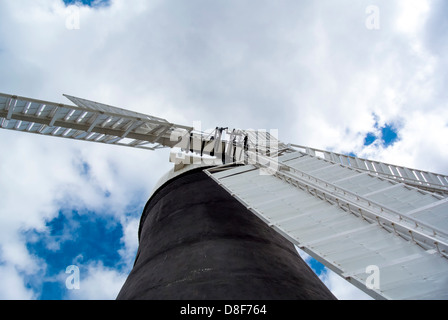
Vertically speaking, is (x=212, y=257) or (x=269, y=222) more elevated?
(x=269, y=222)

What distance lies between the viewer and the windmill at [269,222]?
6.97 m

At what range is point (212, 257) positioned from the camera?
9664 millimetres

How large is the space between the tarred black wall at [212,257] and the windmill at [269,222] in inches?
1.6

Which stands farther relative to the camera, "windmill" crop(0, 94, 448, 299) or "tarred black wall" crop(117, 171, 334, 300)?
"tarred black wall" crop(117, 171, 334, 300)

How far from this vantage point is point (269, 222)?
902 cm

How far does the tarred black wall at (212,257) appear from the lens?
27.7 feet

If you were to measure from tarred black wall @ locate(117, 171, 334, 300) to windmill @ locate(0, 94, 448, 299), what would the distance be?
1.6 inches

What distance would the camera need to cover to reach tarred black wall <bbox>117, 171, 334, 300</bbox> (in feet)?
27.7

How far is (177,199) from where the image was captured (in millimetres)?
14312

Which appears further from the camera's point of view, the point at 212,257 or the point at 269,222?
the point at 212,257

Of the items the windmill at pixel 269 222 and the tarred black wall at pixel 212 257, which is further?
the tarred black wall at pixel 212 257

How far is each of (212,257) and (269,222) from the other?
2092 mm
